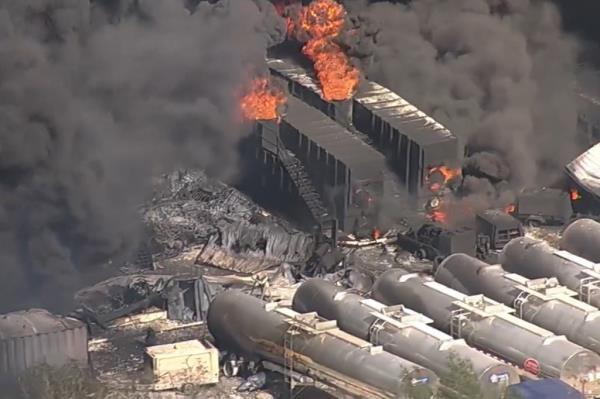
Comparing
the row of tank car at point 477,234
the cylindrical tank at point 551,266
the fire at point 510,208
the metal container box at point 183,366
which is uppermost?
the cylindrical tank at point 551,266

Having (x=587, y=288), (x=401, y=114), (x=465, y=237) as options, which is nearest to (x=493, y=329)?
(x=587, y=288)

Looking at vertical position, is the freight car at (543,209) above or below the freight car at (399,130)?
below

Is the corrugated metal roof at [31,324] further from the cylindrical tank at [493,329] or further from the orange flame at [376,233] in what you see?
the orange flame at [376,233]

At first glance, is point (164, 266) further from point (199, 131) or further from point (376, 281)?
point (376, 281)

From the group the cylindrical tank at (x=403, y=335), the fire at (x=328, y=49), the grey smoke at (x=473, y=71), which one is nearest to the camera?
the cylindrical tank at (x=403, y=335)

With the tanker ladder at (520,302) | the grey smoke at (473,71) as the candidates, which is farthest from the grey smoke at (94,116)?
the tanker ladder at (520,302)

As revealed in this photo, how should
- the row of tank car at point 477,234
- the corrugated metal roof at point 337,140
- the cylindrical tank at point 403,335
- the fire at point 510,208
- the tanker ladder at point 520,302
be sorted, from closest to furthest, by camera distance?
the cylindrical tank at point 403,335 < the tanker ladder at point 520,302 < the row of tank car at point 477,234 < the corrugated metal roof at point 337,140 < the fire at point 510,208

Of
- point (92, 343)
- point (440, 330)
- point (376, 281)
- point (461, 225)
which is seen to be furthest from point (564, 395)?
point (461, 225)

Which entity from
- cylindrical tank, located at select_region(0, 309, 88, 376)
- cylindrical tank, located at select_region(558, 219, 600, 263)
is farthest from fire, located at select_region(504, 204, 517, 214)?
cylindrical tank, located at select_region(0, 309, 88, 376)
